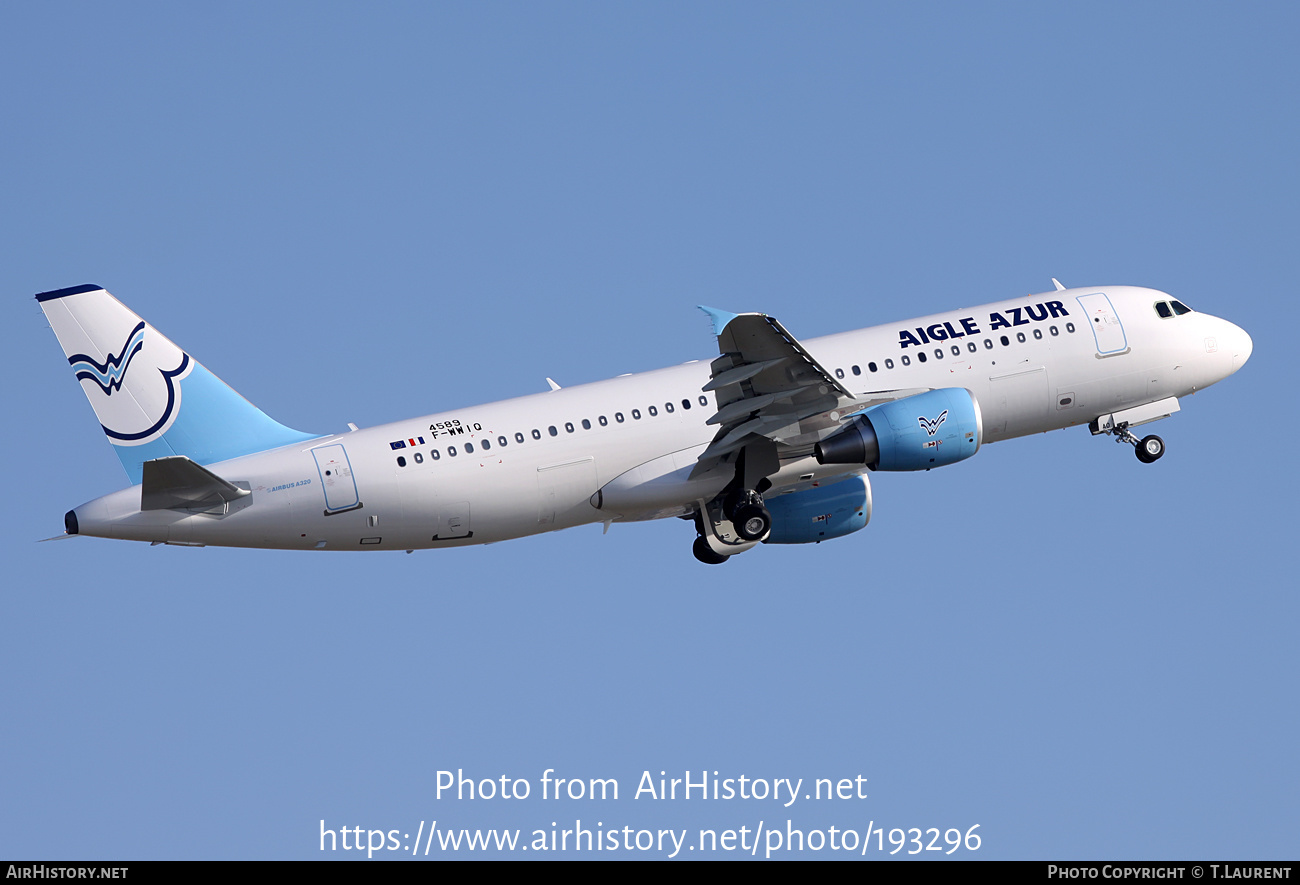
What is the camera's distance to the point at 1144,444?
46.8 metres

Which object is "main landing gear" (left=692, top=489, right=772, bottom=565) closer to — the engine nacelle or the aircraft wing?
the aircraft wing

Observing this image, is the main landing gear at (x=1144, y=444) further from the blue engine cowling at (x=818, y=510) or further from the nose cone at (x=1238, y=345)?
the blue engine cowling at (x=818, y=510)

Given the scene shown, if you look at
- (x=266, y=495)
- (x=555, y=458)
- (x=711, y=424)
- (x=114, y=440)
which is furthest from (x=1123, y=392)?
(x=114, y=440)

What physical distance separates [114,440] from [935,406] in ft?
67.3

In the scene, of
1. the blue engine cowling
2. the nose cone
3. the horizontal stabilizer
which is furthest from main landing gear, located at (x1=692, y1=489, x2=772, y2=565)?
the nose cone

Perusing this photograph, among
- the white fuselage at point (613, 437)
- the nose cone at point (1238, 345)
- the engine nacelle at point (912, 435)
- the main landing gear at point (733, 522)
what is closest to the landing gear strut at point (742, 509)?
the main landing gear at point (733, 522)

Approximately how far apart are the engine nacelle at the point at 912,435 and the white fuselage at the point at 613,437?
1.20 meters

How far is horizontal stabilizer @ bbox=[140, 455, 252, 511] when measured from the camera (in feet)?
123

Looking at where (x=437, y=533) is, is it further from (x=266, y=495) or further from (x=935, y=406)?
(x=935, y=406)

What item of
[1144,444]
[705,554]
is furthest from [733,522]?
[1144,444]

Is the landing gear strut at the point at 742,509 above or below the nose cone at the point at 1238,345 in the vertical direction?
below

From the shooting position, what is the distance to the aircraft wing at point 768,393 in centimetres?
3909

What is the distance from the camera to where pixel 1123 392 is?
151ft

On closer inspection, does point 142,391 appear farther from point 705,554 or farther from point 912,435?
point 912,435
